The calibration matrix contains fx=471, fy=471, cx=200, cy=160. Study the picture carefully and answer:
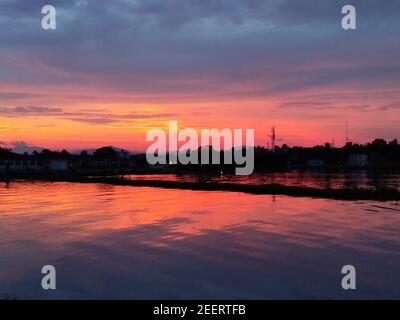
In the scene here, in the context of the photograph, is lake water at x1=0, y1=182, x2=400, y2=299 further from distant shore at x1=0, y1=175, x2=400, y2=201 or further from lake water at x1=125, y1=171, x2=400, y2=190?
lake water at x1=125, y1=171, x2=400, y2=190

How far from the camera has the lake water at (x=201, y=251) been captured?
1168 cm

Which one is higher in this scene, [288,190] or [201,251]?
[288,190]

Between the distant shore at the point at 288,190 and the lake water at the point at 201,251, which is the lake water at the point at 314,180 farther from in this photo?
the lake water at the point at 201,251

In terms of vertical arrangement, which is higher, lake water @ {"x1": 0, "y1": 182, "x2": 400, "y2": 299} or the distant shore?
the distant shore

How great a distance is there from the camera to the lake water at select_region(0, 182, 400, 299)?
38.3ft

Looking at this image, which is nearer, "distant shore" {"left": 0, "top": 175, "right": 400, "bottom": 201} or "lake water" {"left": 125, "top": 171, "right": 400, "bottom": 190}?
"distant shore" {"left": 0, "top": 175, "right": 400, "bottom": 201}

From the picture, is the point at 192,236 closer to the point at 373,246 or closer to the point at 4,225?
the point at 373,246

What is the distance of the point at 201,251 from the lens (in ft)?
52.2

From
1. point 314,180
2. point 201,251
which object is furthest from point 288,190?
point 201,251

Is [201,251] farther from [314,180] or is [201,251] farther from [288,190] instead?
[314,180]

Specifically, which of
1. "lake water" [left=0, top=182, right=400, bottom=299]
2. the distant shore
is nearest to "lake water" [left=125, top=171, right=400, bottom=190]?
the distant shore

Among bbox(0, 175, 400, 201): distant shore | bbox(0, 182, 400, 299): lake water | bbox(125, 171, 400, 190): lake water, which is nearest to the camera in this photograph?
bbox(0, 182, 400, 299): lake water

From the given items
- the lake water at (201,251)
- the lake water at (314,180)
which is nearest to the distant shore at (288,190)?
the lake water at (201,251)
